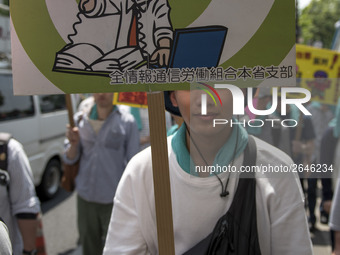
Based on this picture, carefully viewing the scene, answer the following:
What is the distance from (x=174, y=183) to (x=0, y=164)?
106 cm

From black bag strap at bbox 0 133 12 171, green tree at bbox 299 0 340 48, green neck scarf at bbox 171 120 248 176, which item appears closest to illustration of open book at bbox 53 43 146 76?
green neck scarf at bbox 171 120 248 176

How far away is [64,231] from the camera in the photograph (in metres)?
4.10

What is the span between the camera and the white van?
14.0 ft

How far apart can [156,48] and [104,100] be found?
1.78m

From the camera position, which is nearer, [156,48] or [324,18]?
[156,48]

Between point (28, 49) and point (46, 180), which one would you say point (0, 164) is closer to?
point (28, 49)

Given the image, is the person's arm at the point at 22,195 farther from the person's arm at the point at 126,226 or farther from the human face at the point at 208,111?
the human face at the point at 208,111

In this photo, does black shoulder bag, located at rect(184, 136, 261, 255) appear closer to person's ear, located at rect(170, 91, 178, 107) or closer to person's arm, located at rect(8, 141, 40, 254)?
person's ear, located at rect(170, 91, 178, 107)

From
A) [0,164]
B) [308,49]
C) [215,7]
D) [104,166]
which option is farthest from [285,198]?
[308,49]

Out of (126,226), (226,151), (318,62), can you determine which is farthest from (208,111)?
(318,62)

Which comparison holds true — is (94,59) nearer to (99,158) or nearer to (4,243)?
(4,243)

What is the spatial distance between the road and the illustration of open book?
2.80 metres

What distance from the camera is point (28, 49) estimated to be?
43.6 inches

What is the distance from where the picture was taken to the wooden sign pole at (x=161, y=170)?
1.10 meters
